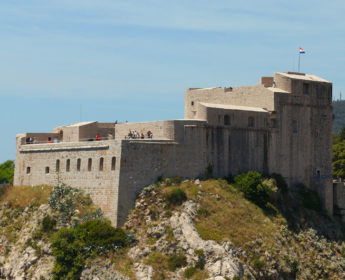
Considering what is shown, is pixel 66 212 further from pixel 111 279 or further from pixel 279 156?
pixel 279 156

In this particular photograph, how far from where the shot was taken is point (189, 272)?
48469 mm

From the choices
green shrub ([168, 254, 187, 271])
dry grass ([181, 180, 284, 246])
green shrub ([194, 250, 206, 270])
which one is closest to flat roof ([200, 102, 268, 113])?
dry grass ([181, 180, 284, 246])

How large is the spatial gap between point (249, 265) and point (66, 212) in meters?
13.1

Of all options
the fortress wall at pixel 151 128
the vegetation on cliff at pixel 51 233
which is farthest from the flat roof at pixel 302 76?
the vegetation on cliff at pixel 51 233

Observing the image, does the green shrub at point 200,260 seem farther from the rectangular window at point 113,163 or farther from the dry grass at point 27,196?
the dry grass at point 27,196

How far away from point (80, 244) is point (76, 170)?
25.5 feet

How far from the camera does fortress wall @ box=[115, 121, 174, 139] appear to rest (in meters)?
55.8

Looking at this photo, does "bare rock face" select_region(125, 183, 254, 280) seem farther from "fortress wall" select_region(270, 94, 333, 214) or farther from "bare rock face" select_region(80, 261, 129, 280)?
"fortress wall" select_region(270, 94, 333, 214)

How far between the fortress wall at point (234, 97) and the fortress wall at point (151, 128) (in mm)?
7035

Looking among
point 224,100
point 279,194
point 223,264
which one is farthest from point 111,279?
point 224,100

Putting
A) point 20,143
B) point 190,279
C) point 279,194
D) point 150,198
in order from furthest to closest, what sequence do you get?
point 20,143, point 279,194, point 150,198, point 190,279

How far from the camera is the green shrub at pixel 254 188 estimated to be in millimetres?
57031

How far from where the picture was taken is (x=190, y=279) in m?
48.2

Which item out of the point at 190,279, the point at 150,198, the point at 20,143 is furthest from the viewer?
the point at 20,143
